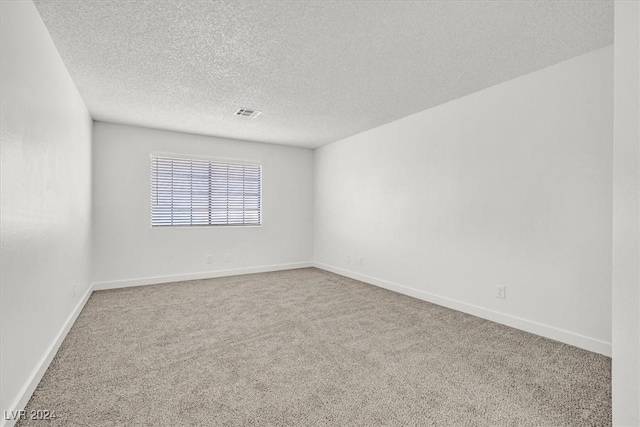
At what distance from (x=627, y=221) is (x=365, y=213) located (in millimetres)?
3528

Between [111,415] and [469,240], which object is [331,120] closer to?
[469,240]

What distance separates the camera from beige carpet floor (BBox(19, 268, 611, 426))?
1.66 m

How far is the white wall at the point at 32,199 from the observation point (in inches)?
60.4

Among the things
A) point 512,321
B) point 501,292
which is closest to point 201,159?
point 501,292

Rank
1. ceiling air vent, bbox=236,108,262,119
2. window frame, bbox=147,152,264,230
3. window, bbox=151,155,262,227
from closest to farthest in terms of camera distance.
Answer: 1. ceiling air vent, bbox=236,108,262,119
2. window frame, bbox=147,152,264,230
3. window, bbox=151,155,262,227

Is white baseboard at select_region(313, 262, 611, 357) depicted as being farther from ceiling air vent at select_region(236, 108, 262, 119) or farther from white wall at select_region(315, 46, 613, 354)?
ceiling air vent at select_region(236, 108, 262, 119)

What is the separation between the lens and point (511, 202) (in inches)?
116

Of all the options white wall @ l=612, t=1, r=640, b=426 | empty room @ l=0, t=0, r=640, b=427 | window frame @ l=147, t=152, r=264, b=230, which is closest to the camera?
white wall @ l=612, t=1, r=640, b=426

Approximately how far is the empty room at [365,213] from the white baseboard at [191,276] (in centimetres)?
3

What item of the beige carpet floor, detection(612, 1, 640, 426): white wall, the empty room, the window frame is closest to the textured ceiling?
the empty room

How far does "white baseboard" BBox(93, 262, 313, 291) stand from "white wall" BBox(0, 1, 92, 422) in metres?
1.56

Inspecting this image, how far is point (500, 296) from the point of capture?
9.98ft

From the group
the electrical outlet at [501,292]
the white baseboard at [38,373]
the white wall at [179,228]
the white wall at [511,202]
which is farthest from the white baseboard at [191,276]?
the electrical outlet at [501,292]

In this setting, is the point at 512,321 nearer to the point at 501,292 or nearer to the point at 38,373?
the point at 501,292
